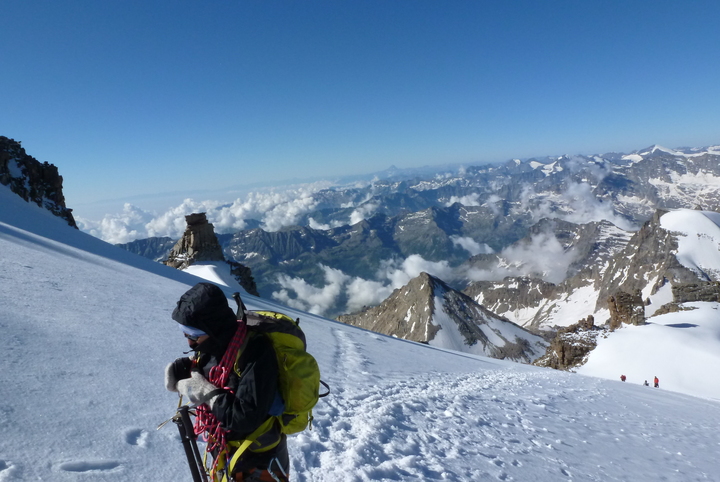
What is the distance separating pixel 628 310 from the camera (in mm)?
52906

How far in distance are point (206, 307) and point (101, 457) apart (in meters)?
3.26

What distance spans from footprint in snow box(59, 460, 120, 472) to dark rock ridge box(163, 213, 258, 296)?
50.8m

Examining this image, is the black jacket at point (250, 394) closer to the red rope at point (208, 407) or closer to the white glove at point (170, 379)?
the red rope at point (208, 407)

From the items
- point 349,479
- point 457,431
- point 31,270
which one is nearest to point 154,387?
point 349,479

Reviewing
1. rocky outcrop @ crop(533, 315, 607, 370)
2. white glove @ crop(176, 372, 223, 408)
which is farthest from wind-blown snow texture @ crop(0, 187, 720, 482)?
rocky outcrop @ crop(533, 315, 607, 370)

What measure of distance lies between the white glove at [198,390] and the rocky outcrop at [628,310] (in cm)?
6370

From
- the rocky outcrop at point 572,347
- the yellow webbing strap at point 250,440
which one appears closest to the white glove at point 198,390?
the yellow webbing strap at point 250,440

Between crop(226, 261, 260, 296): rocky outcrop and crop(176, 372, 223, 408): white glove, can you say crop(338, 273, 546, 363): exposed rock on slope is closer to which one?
crop(226, 261, 260, 296): rocky outcrop

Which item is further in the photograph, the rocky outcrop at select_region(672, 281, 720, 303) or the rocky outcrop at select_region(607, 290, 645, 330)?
the rocky outcrop at select_region(672, 281, 720, 303)

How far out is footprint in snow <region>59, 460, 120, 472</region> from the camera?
170 inches

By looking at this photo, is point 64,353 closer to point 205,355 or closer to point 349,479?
point 205,355

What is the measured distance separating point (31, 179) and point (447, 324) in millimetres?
151780

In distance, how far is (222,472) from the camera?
4.02m

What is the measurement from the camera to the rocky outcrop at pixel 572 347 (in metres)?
46.7
